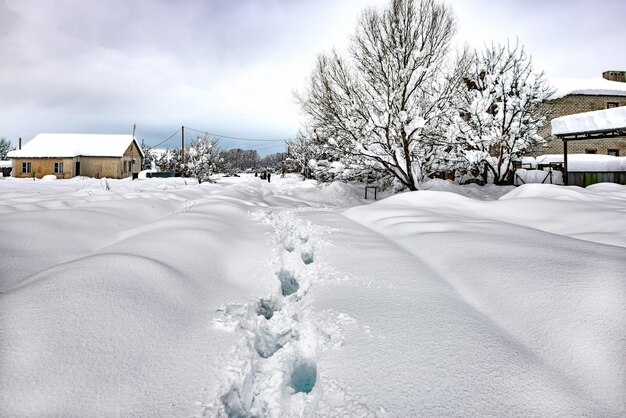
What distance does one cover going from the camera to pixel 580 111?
2966cm

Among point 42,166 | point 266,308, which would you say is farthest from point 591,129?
point 42,166

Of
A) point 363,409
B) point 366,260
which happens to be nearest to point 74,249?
point 366,260

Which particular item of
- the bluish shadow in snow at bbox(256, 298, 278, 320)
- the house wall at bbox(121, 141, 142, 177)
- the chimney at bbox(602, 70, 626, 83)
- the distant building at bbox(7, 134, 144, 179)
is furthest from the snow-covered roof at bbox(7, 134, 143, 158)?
the chimney at bbox(602, 70, 626, 83)

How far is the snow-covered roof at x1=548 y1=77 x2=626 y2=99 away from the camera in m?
29.8

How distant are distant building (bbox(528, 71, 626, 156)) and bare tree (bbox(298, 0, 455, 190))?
66.4 ft

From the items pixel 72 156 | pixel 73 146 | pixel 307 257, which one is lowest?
pixel 307 257

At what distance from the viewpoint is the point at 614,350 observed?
219cm

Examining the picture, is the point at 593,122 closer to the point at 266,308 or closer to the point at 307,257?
the point at 307,257

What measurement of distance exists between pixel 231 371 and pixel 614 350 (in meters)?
2.47

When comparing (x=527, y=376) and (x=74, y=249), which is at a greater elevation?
(x=74, y=249)

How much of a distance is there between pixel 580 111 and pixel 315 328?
3687cm

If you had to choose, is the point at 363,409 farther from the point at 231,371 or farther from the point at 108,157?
the point at 108,157

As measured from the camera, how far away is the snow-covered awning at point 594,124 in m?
12.5

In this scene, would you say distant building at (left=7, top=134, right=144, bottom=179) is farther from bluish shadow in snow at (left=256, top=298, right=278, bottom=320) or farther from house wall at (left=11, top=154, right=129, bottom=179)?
bluish shadow in snow at (left=256, top=298, right=278, bottom=320)
